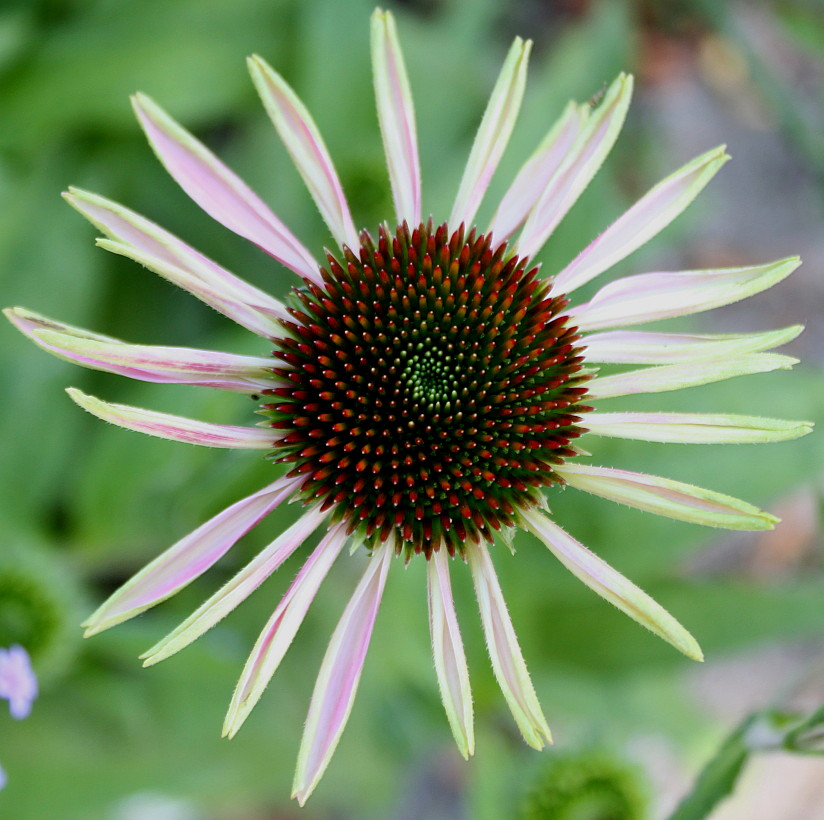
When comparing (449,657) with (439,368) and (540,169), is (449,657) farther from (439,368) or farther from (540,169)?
(540,169)

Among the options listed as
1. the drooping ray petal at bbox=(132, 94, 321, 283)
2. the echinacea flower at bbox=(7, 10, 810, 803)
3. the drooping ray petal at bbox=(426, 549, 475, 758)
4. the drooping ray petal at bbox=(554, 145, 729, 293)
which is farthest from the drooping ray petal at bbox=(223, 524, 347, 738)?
the drooping ray petal at bbox=(554, 145, 729, 293)

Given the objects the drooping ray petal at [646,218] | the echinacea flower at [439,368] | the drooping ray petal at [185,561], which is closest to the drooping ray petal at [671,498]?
the echinacea flower at [439,368]

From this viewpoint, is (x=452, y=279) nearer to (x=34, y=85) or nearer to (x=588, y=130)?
(x=588, y=130)

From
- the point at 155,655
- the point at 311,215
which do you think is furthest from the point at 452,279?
the point at 311,215

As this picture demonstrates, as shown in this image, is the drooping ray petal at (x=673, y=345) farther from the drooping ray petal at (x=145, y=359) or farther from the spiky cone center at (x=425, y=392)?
the drooping ray petal at (x=145, y=359)

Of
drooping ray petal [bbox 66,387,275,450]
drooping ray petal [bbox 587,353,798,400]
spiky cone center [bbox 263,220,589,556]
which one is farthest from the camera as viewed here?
spiky cone center [bbox 263,220,589,556]

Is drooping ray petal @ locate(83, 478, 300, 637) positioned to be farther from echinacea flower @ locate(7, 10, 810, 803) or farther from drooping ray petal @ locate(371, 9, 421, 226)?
drooping ray petal @ locate(371, 9, 421, 226)
